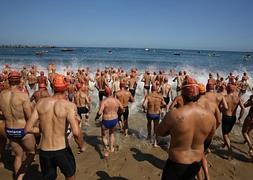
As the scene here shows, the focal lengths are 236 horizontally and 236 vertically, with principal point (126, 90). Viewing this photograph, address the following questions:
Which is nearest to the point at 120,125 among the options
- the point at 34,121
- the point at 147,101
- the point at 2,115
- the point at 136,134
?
Result: the point at 136,134

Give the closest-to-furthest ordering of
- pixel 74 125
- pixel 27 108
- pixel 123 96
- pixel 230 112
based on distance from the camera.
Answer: pixel 74 125
pixel 27 108
pixel 230 112
pixel 123 96

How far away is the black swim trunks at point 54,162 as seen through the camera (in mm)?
3354

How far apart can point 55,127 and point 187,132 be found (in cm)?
180

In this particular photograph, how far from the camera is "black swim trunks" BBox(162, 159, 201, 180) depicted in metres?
3.06

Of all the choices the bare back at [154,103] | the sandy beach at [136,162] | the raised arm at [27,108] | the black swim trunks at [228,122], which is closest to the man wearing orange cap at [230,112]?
the black swim trunks at [228,122]

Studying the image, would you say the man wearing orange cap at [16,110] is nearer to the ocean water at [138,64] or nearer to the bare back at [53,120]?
the bare back at [53,120]

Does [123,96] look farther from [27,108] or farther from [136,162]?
[27,108]

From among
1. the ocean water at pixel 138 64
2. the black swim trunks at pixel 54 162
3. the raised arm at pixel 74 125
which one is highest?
the raised arm at pixel 74 125

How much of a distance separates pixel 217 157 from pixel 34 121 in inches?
196

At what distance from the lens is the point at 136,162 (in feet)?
19.6

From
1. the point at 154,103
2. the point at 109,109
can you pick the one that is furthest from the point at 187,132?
the point at 154,103

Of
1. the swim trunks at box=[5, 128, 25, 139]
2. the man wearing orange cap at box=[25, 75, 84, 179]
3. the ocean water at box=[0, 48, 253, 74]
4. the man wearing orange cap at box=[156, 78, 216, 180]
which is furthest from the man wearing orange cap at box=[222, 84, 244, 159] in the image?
the ocean water at box=[0, 48, 253, 74]

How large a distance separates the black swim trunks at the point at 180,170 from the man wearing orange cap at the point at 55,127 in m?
1.25

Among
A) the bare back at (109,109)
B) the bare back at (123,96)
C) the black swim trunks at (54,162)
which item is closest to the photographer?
the black swim trunks at (54,162)
